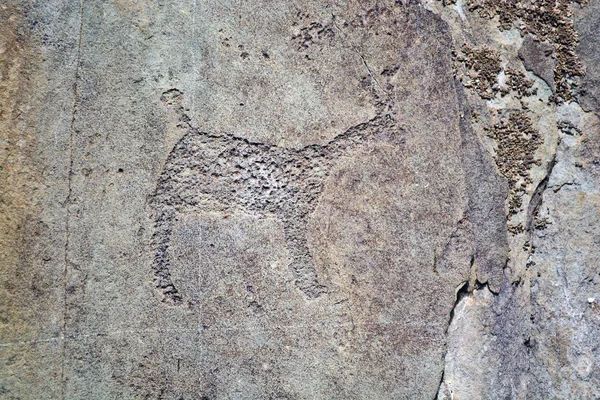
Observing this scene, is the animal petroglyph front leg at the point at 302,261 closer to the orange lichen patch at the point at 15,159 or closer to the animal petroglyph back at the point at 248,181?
the animal petroglyph back at the point at 248,181

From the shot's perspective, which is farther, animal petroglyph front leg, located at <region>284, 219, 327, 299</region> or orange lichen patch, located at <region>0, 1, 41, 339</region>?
animal petroglyph front leg, located at <region>284, 219, 327, 299</region>

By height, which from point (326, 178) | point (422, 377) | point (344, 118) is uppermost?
point (344, 118)

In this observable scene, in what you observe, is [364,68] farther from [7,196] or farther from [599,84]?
[7,196]

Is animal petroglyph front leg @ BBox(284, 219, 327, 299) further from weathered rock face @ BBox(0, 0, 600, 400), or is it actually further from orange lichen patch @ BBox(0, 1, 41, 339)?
orange lichen patch @ BBox(0, 1, 41, 339)

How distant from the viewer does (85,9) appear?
253 centimetres

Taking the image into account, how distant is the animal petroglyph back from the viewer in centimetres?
258

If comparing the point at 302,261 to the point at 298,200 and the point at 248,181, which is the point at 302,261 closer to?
the point at 298,200

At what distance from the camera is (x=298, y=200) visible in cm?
262

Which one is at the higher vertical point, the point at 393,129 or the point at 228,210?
the point at 393,129

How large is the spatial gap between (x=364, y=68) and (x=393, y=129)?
303 millimetres

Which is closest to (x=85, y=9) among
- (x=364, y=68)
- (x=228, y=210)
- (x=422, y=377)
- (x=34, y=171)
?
(x=34, y=171)

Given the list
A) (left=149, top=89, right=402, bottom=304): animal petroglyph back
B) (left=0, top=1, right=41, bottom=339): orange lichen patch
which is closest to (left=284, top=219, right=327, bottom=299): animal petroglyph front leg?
(left=149, top=89, right=402, bottom=304): animal petroglyph back

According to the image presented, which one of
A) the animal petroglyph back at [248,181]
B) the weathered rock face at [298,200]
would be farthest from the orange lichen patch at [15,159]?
the animal petroglyph back at [248,181]

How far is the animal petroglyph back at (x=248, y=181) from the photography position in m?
2.58
